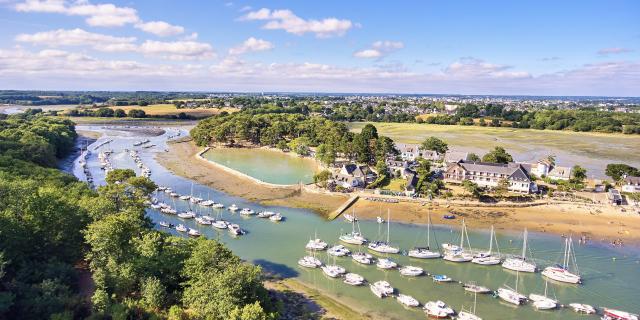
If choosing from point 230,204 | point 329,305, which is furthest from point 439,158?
point 329,305

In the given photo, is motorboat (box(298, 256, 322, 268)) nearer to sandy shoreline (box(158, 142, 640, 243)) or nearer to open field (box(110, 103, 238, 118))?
sandy shoreline (box(158, 142, 640, 243))

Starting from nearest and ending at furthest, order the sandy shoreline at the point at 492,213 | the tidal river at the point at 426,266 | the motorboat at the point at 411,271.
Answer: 1. the tidal river at the point at 426,266
2. the motorboat at the point at 411,271
3. the sandy shoreline at the point at 492,213

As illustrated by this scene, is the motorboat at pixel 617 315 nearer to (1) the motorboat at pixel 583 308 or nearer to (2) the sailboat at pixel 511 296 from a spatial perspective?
(1) the motorboat at pixel 583 308

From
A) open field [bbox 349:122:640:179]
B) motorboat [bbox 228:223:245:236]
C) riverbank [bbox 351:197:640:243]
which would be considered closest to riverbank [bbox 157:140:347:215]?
riverbank [bbox 351:197:640:243]

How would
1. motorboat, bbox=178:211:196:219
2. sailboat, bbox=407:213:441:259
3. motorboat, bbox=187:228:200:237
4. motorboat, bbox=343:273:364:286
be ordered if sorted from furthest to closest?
motorboat, bbox=178:211:196:219
motorboat, bbox=187:228:200:237
sailboat, bbox=407:213:441:259
motorboat, bbox=343:273:364:286

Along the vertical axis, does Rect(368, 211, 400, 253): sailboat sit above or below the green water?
below

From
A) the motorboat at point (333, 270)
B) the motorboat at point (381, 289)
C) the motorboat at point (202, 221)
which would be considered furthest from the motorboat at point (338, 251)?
the motorboat at point (202, 221)
